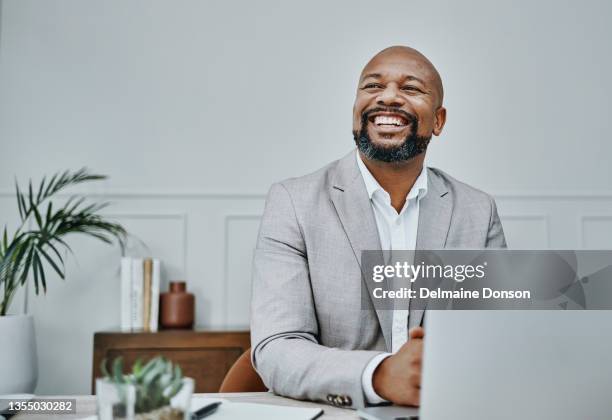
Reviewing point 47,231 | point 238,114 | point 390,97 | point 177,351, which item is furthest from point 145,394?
point 238,114

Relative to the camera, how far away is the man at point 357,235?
101 cm

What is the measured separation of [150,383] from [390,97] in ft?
4.12

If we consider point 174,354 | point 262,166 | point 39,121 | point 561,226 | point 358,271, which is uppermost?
point 39,121

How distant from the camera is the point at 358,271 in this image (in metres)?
1.44

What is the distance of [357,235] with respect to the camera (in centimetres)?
149

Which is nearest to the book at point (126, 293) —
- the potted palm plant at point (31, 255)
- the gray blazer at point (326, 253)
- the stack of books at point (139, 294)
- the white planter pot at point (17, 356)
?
the stack of books at point (139, 294)

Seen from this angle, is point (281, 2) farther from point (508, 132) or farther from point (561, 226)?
point (561, 226)

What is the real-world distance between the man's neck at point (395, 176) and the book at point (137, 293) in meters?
1.19

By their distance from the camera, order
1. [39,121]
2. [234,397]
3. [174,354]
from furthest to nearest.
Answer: [39,121], [174,354], [234,397]

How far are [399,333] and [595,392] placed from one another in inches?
31.7

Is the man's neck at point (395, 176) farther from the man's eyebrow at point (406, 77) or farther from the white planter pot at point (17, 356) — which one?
the white planter pot at point (17, 356)

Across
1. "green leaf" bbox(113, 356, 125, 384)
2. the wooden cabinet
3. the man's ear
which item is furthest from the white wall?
"green leaf" bbox(113, 356, 125, 384)

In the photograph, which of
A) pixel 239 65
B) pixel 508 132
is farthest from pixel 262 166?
pixel 508 132

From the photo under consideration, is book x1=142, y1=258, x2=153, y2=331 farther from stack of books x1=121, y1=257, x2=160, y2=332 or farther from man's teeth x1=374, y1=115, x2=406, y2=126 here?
man's teeth x1=374, y1=115, x2=406, y2=126
